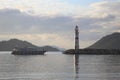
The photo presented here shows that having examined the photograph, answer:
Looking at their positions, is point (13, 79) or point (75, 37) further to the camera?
point (75, 37)

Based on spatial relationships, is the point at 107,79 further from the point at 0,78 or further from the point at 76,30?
the point at 76,30

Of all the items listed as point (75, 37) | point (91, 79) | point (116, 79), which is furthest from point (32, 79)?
point (75, 37)

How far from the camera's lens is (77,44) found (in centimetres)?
19575

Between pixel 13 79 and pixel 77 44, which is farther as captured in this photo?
pixel 77 44

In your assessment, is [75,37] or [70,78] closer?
[70,78]

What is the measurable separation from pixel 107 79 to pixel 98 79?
137 centimetres

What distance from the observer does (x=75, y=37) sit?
194 m

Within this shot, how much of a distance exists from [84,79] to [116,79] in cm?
477

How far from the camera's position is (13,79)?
55156 mm

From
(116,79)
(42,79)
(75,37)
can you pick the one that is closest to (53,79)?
(42,79)

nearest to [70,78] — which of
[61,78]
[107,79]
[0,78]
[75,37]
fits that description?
[61,78]

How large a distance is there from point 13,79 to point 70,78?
8.66m

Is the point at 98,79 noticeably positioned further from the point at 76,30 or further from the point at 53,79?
the point at 76,30

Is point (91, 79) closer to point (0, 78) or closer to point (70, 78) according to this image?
point (70, 78)
